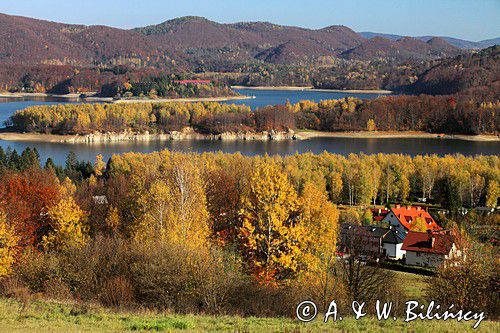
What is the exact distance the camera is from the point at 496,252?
20.5 feet

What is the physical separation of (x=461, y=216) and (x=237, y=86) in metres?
65.2

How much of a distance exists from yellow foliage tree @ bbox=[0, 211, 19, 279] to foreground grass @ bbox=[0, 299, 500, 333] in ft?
6.33

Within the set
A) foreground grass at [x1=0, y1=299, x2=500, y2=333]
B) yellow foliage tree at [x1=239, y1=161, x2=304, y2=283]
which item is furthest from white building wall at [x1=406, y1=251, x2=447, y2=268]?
foreground grass at [x1=0, y1=299, x2=500, y2=333]

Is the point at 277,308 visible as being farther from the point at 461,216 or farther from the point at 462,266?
the point at 461,216

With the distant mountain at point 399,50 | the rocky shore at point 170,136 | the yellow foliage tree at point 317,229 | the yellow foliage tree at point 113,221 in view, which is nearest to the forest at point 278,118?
the rocky shore at point 170,136

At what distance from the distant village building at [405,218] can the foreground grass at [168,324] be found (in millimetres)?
7619

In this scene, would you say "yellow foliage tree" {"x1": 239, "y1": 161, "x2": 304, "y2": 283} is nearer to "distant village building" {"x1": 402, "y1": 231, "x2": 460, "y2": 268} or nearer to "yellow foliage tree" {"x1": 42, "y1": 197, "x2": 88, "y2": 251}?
"yellow foliage tree" {"x1": 42, "y1": 197, "x2": 88, "y2": 251}

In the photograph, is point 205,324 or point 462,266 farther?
point 462,266

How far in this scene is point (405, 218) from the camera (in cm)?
1171

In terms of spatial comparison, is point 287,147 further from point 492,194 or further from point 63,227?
point 63,227

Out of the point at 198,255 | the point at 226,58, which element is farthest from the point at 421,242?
the point at 226,58

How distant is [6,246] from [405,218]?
7.59 meters

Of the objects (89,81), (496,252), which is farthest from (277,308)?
(89,81)

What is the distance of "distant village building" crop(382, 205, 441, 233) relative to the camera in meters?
11.4
